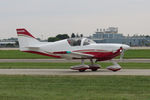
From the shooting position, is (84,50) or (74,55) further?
(84,50)

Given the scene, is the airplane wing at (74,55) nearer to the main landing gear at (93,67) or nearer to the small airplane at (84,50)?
the small airplane at (84,50)

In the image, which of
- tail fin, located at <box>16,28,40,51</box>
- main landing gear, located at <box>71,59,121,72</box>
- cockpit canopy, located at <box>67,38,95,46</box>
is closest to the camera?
main landing gear, located at <box>71,59,121,72</box>

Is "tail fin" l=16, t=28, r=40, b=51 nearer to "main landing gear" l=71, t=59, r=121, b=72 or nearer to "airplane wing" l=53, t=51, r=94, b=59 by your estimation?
"airplane wing" l=53, t=51, r=94, b=59
